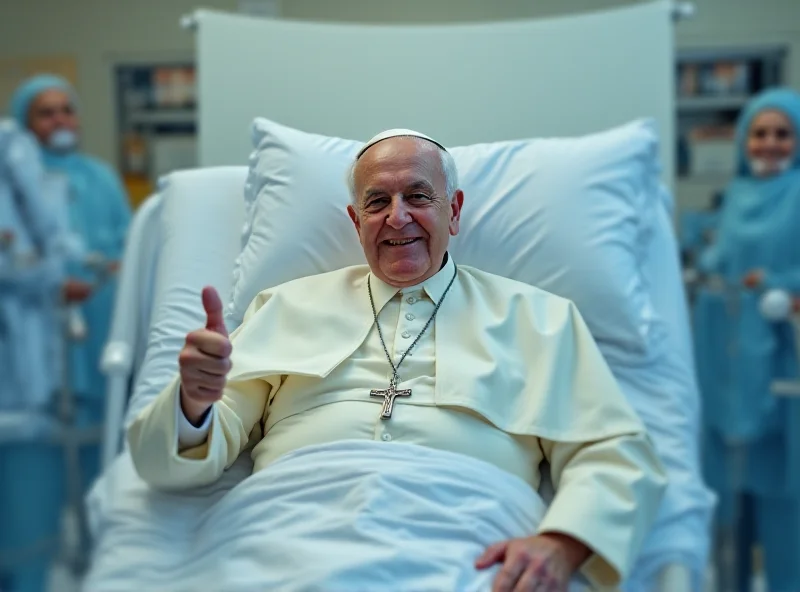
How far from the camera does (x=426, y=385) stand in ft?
2.94

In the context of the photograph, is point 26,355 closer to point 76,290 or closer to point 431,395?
point 76,290

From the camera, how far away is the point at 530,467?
92 cm

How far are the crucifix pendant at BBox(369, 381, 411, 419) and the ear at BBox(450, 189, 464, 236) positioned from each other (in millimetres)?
166

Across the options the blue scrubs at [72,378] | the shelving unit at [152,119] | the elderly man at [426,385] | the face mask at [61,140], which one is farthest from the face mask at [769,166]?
the shelving unit at [152,119]

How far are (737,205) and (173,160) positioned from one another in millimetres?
2286

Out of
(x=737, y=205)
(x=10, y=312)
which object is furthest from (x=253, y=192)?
(x=737, y=205)

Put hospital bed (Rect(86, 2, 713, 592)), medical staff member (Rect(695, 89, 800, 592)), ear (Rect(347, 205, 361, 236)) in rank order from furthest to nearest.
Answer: medical staff member (Rect(695, 89, 800, 592))
hospital bed (Rect(86, 2, 713, 592))
ear (Rect(347, 205, 361, 236))

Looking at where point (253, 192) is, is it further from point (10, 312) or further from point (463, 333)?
point (10, 312)

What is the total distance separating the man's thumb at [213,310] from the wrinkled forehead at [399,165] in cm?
19

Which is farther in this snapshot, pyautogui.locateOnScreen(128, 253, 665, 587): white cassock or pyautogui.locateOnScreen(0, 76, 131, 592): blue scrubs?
pyautogui.locateOnScreen(0, 76, 131, 592): blue scrubs

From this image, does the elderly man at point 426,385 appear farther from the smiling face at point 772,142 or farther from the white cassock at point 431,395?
the smiling face at point 772,142

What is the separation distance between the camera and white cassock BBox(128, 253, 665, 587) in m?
0.88

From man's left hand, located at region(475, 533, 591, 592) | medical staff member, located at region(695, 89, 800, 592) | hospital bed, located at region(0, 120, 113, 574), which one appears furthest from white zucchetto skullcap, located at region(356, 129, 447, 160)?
medical staff member, located at region(695, 89, 800, 592)

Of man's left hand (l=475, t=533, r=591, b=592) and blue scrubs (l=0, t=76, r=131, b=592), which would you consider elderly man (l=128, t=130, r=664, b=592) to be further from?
blue scrubs (l=0, t=76, r=131, b=592)
